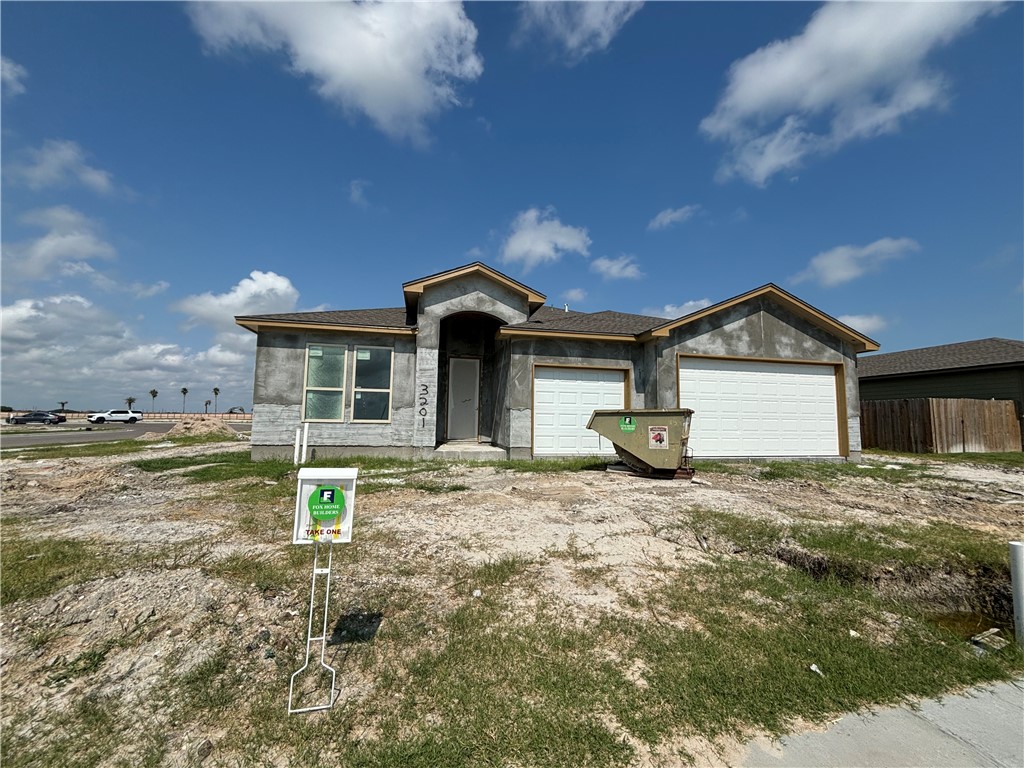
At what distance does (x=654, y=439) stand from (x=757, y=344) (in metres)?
5.85

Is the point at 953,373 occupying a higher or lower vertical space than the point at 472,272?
lower

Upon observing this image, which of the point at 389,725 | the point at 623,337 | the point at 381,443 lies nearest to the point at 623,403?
the point at 623,337

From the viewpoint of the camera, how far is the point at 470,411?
1505 centimetres

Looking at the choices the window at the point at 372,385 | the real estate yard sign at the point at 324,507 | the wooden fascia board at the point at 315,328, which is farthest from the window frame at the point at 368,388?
the real estate yard sign at the point at 324,507

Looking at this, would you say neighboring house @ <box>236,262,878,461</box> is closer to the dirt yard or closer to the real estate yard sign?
the dirt yard

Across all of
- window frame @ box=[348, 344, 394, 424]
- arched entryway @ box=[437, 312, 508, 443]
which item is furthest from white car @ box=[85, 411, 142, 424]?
window frame @ box=[348, 344, 394, 424]

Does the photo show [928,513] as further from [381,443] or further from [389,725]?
[381,443]

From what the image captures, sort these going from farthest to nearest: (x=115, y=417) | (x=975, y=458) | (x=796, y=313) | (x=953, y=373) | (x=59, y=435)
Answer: (x=115, y=417), (x=59, y=435), (x=953, y=373), (x=975, y=458), (x=796, y=313)

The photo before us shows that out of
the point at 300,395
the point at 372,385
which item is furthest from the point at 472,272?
the point at 300,395

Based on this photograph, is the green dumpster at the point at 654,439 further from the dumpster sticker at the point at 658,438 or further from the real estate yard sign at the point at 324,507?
the real estate yard sign at the point at 324,507

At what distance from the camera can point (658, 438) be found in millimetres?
9172

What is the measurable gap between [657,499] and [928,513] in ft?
12.6

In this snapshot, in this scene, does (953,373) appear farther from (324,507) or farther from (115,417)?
(115,417)

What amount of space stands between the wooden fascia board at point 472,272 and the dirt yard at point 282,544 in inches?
211
